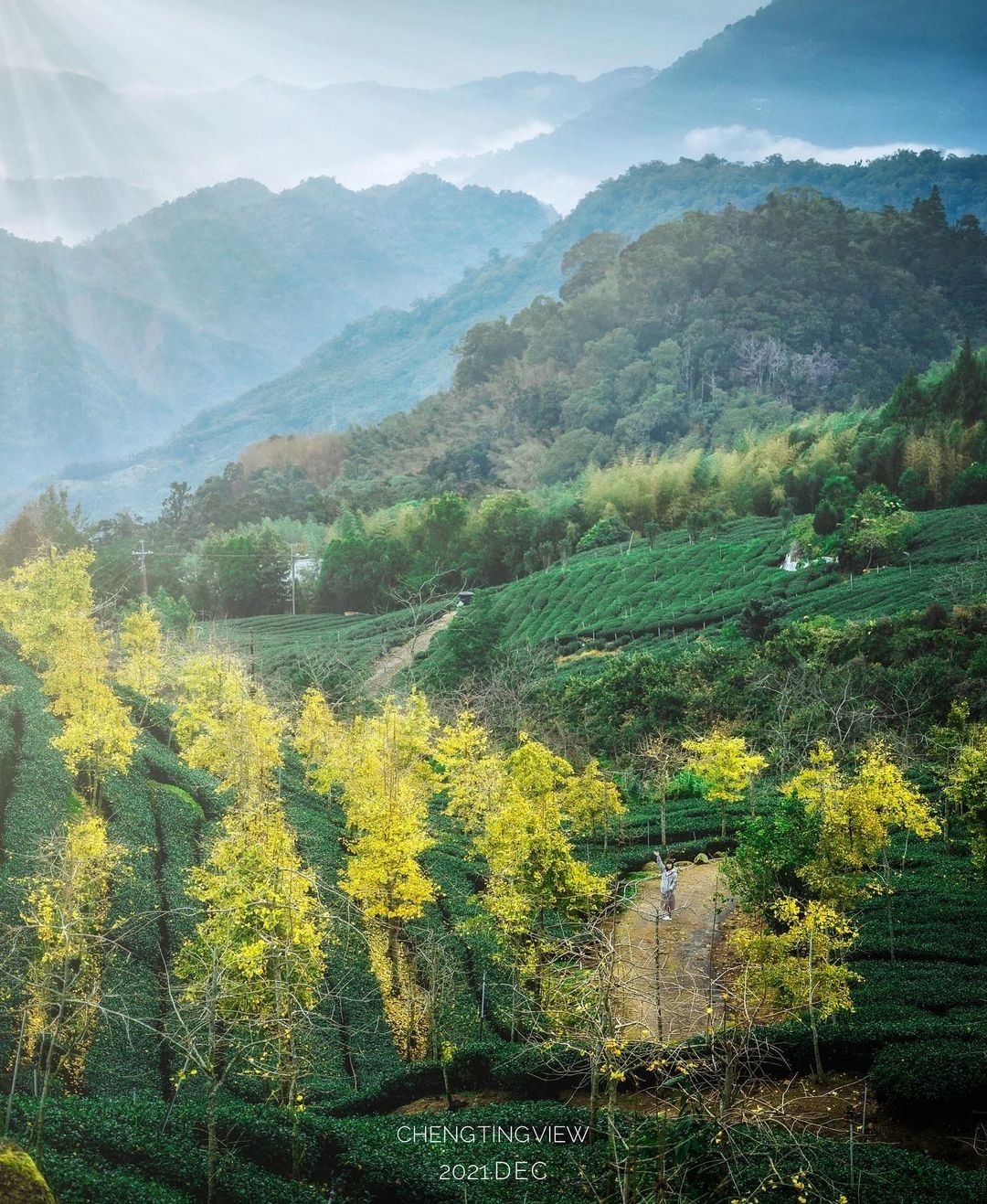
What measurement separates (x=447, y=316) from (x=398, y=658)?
330ft

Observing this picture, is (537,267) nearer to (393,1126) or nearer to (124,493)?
(124,493)

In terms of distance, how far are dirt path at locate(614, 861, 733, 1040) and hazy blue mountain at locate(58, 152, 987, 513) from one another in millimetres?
82076

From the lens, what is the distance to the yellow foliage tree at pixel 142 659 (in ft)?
85.7

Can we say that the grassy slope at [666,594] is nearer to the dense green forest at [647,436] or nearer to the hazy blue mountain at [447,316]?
the dense green forest at [647,436]

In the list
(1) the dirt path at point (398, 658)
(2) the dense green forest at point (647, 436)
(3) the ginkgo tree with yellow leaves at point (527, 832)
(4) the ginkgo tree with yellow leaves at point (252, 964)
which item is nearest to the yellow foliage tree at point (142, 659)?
(3) the ginkgo tree with yellow leaves at point (527, 832)

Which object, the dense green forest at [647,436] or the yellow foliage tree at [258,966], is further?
the dense green forest at [647,436]

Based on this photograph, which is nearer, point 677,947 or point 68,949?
point 68,949

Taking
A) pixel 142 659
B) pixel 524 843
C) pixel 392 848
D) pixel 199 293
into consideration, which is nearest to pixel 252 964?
pixel 392 848

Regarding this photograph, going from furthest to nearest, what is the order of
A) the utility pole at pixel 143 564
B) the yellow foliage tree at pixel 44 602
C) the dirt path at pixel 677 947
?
the utility pole at pixel 143 564
the yellow foliage tree at pixel 44 602
the dirt path at pixel 677 947

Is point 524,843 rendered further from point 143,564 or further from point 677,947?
point 143,564

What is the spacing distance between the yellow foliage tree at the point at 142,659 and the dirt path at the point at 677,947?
44.3ft

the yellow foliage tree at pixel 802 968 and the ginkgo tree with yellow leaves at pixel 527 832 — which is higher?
the ginkgo tree with yellow leaves at pixel 527 832

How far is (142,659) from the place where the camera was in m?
26.5

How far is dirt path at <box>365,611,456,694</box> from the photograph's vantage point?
127ft
